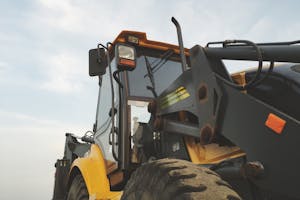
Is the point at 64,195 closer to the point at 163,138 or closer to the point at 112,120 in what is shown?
the point at 112,120

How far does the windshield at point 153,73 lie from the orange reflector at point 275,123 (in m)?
1.94

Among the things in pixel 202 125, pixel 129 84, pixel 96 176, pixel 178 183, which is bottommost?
pixel 96 176

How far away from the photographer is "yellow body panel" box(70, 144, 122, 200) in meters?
3.63

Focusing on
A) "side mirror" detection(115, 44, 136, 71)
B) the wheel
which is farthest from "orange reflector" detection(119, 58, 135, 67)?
the wheel

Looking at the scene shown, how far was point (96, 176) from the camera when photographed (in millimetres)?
3891

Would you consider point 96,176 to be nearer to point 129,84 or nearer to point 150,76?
point 129,84

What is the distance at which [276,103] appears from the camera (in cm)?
231

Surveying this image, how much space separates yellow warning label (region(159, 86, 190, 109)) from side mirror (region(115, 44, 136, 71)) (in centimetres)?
48

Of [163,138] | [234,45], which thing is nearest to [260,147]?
[234,45]

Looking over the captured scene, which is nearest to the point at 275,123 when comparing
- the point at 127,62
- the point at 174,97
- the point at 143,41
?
the point at 174,97

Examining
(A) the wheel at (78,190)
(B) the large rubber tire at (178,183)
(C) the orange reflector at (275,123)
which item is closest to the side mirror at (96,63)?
(A) the wheel at (78,190)

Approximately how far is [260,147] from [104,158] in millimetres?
2361

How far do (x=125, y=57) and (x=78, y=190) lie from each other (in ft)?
5.83

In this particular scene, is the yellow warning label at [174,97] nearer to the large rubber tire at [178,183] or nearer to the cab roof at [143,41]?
the large rubber tire at [178,183]
